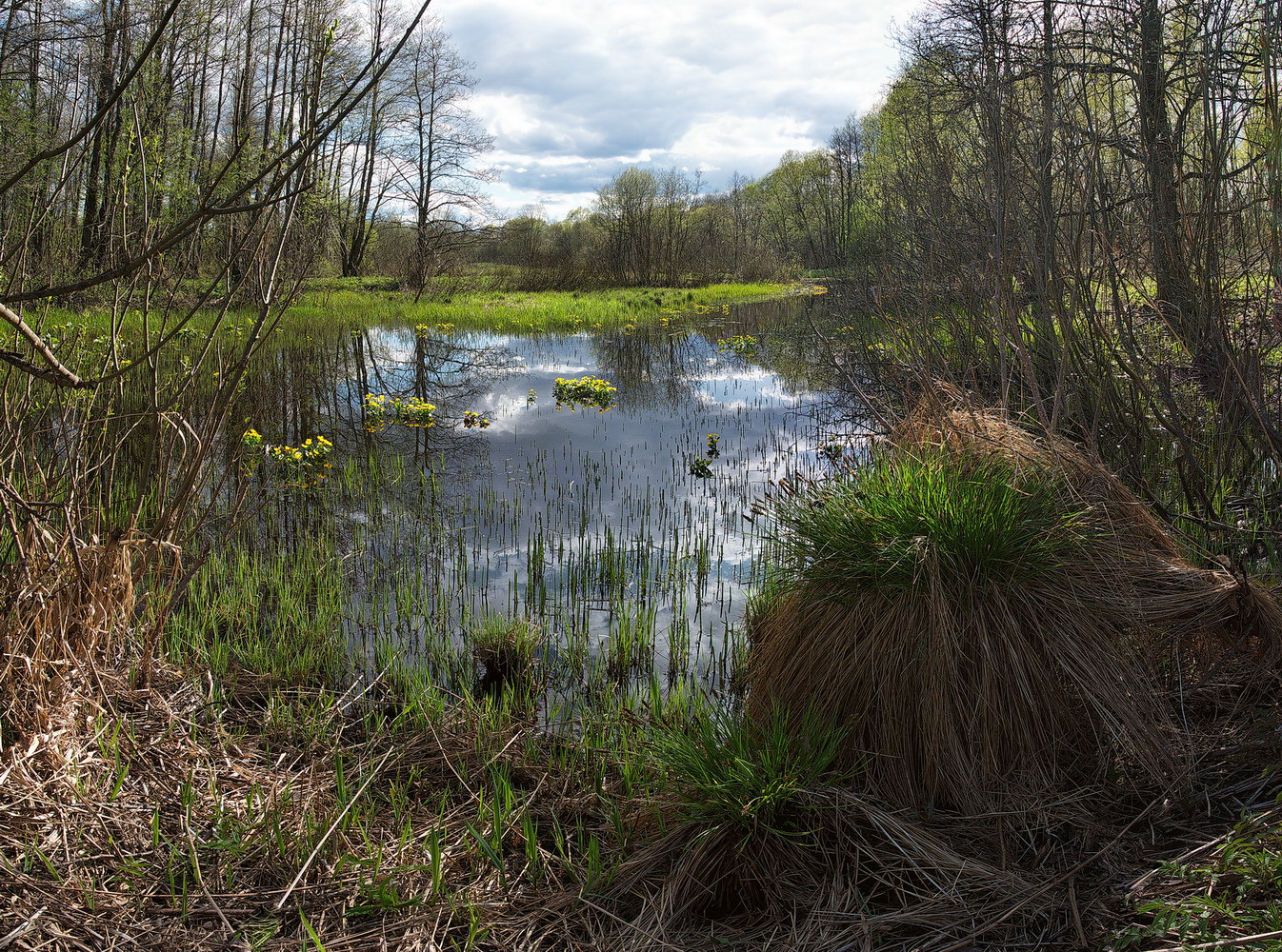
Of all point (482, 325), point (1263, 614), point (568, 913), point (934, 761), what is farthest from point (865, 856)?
point (482, 325)

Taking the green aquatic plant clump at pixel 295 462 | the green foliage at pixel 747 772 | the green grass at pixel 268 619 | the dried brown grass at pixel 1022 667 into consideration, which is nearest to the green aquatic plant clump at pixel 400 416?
the green aquatic plant clump at pixel 295 462

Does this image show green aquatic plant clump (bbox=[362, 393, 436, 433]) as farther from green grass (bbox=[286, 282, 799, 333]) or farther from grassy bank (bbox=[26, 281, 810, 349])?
green grass (bbox=[286, 282, 799, 333])

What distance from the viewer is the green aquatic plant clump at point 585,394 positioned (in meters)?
10.9

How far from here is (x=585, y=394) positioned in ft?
36.0

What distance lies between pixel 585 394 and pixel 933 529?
8756mm

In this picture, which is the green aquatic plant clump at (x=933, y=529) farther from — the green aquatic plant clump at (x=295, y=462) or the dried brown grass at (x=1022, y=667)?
the green aquatic plant clump at (x=295, y=462)

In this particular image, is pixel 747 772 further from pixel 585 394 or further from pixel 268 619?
pixel 585 394

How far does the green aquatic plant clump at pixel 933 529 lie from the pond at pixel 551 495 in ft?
4.81

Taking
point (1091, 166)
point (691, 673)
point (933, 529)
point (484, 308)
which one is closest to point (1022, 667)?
point (933, 529)

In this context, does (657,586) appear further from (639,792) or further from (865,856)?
(865,856)

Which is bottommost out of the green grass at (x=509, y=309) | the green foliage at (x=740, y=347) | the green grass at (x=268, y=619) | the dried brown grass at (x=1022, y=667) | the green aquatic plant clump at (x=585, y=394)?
the green grass at (x=268, y=619)

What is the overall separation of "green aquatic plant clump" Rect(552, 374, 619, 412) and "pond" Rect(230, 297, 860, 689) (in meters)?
0.16

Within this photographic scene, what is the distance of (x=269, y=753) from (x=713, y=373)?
1172 centimetres

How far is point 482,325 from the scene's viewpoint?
20859 mm
